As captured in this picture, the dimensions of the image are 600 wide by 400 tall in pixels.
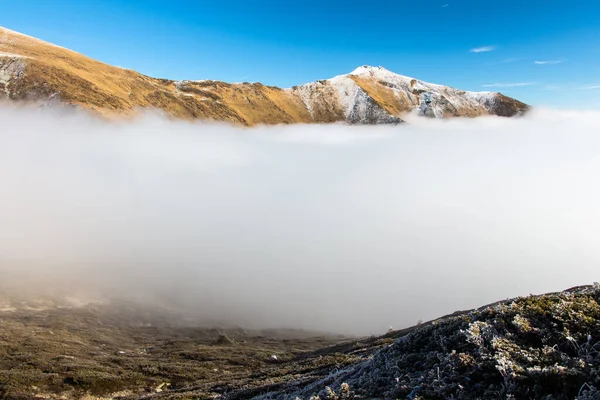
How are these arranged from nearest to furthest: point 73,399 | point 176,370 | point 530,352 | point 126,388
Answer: point 530,352 < point 73,399 < point 126,388 < point 176,370

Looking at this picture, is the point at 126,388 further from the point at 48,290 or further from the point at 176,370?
the point at 48,290

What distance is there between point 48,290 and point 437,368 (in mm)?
229957

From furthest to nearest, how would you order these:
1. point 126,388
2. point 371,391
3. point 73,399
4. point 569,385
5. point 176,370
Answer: point 176,370 < point 126,388 < point 73,399 < point 371,391 < point 569,385

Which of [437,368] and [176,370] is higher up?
[437,368]

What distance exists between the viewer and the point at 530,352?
913cm

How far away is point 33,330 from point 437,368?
141041 mm

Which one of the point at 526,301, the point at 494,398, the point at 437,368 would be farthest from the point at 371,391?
the point at 526,301

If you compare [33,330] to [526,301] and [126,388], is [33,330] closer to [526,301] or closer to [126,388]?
[126,388]

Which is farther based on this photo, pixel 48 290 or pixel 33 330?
pixel 48 290

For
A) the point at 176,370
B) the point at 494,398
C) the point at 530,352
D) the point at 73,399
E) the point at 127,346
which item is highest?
the point at 530,352

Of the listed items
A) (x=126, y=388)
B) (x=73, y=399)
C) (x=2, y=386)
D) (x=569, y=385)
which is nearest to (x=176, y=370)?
(x=126, y=388)

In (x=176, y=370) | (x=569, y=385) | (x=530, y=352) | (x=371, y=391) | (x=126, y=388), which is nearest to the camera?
(x=569, y=385)

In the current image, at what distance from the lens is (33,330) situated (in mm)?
115688

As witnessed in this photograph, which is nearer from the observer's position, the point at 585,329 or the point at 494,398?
the point at 494,398
